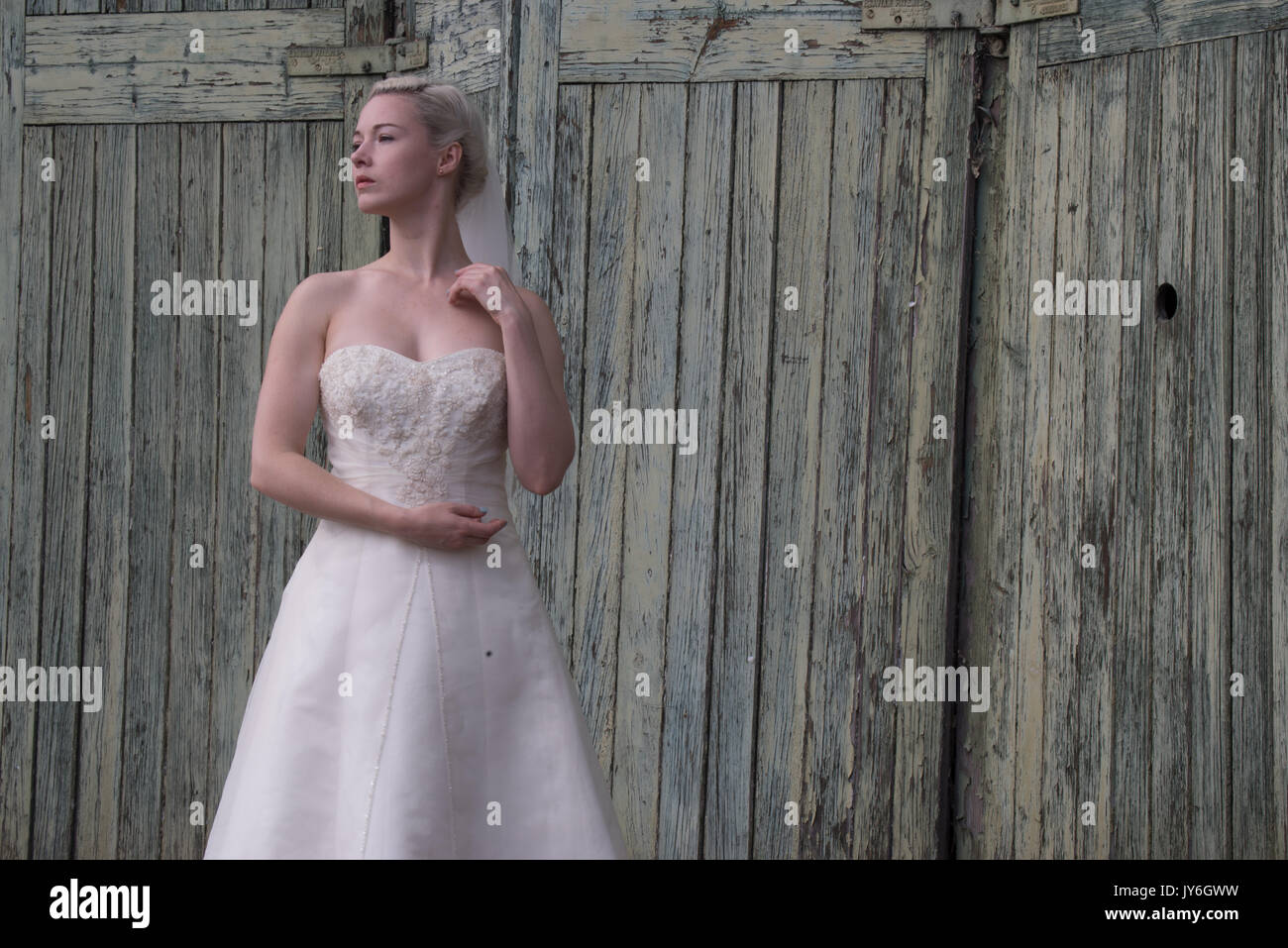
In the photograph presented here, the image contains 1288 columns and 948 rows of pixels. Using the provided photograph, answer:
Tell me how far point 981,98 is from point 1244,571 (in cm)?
165

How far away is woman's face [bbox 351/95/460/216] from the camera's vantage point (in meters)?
3.30

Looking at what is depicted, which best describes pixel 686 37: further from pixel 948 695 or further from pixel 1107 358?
pixel 948 695

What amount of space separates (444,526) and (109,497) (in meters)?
2.69

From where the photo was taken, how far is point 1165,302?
175 inches

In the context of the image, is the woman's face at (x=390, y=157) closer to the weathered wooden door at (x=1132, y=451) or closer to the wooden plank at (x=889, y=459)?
the wooden plank at (x=889, y=459)

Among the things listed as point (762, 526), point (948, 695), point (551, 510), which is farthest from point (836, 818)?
point (551, 510)


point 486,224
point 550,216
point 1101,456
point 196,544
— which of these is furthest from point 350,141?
point 1101,456

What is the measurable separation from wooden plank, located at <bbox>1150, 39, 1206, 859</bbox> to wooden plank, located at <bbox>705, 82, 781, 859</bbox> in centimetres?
118

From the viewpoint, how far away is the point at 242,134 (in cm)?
537

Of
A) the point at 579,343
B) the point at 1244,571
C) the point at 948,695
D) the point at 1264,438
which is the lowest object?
the point at 948,695

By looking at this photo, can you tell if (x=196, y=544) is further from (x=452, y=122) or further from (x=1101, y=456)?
(x=1101, y=456)

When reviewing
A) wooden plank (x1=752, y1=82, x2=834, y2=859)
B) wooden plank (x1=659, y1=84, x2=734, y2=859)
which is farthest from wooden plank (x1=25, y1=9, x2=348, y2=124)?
wooden plank (x1=752, y1=82, x2=834, y2=859)

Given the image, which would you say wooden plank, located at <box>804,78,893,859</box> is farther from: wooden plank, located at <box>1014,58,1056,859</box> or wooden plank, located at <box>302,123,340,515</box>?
wooden plank, located at <box>302,123,340,515</box>

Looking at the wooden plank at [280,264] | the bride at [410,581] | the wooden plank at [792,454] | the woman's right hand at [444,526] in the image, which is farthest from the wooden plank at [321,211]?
the woman's right hand at [444,526]
